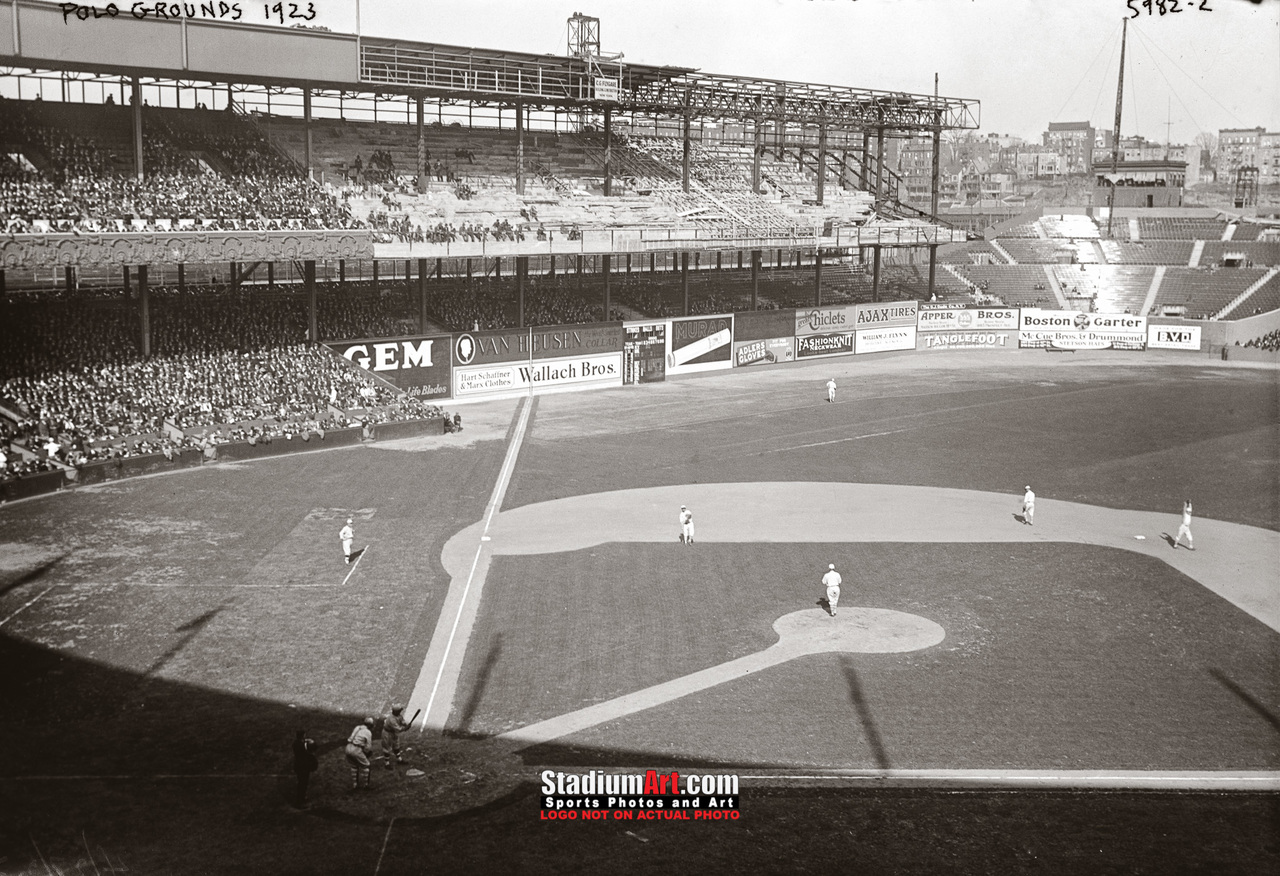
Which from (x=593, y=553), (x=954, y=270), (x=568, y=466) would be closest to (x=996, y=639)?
(x=593, y=553)

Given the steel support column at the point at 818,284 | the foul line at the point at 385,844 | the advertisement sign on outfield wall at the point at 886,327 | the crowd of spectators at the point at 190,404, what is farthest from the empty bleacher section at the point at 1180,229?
the foul line at the point at 385,844

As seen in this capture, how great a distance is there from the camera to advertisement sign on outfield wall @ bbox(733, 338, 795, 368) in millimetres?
62062

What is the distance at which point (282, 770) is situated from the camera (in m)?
16.3

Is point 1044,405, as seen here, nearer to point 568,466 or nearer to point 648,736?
point 568,466

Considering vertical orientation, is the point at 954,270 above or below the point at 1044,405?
above

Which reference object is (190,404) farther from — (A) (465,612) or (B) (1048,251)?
(B) (1048,251)

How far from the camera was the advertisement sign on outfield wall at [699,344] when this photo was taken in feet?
192

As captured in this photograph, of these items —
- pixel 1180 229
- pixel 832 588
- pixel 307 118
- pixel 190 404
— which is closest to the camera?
pixel 832 588

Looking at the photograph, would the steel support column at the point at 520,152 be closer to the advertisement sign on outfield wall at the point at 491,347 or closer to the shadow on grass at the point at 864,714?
the advertisement sign on outfield wall at the point at 491,347

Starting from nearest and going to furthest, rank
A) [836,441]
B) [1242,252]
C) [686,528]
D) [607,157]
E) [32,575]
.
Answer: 1. [32,575]
2. [686,528]
3. [836,441]
4. [607,157]
5. [1242,252]

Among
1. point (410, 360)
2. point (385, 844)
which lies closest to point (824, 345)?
point (410, 360)

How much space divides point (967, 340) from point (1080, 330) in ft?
22.9

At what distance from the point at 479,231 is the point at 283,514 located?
75.6ft

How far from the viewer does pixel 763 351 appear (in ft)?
208
